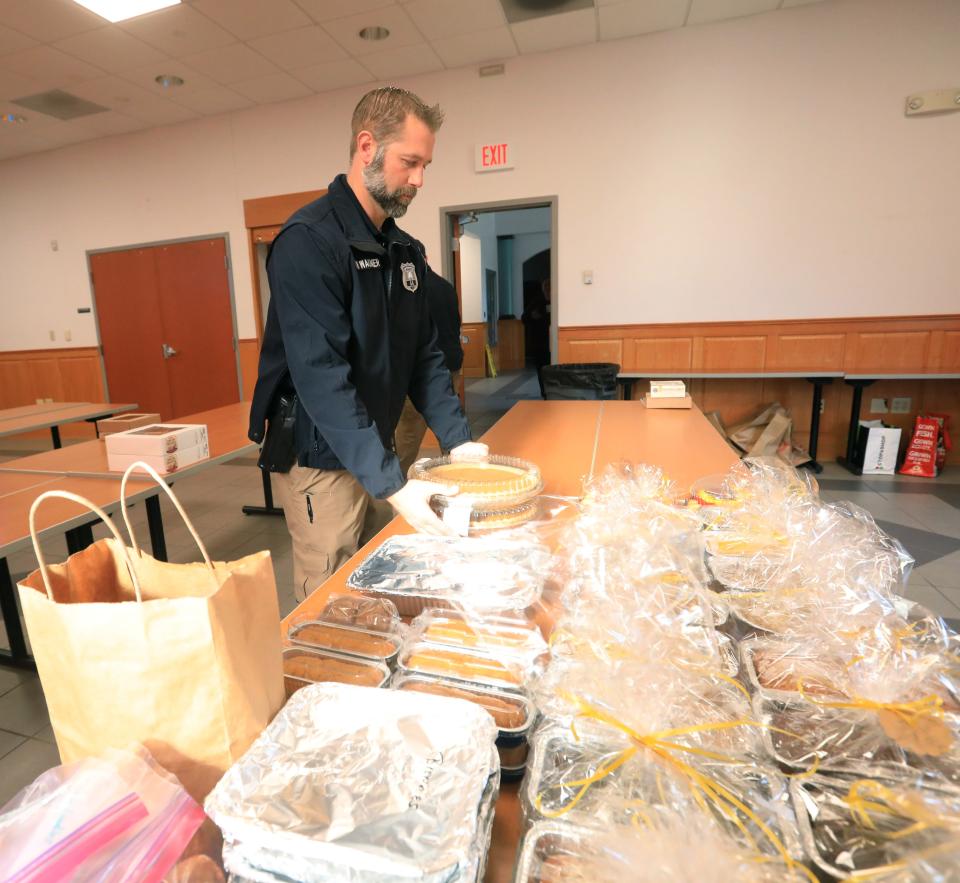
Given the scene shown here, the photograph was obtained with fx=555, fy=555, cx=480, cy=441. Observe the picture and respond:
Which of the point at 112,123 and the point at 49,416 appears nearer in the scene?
the point at 49,416

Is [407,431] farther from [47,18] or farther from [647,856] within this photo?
[47,18]

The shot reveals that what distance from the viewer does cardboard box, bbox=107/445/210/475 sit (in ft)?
6.92

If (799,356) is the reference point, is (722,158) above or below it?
above

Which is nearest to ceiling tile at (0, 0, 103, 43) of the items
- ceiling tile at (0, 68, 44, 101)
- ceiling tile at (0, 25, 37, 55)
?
ceiling tile at (0, 25, 37, 55)

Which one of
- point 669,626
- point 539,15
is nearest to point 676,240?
point 539,15

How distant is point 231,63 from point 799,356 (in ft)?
16.2

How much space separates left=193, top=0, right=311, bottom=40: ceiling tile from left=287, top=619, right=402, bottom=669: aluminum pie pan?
412 cm

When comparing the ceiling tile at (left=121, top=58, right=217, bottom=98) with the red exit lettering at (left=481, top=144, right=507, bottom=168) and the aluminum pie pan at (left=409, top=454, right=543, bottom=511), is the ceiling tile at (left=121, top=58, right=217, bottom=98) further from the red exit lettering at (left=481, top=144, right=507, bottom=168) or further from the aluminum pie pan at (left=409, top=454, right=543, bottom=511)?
the aluminum pie pan at (left=409, top=454, right=543, bottom=511)

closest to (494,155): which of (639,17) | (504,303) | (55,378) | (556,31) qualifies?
(556,31)

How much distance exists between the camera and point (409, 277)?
153 cm

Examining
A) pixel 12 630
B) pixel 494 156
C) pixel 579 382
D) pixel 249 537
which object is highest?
pixel 494 156

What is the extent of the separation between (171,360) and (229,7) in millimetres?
3593

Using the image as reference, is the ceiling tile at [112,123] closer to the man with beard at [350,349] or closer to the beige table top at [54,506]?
the beige table top at [54,506]

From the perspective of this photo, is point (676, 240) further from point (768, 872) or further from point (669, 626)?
point (768, 872)
